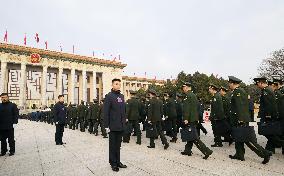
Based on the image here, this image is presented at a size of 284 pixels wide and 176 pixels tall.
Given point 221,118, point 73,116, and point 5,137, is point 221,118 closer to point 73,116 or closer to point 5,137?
point 5,137

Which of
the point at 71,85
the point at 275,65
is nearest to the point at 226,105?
the point at 275,65

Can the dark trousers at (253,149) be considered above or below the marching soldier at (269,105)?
below

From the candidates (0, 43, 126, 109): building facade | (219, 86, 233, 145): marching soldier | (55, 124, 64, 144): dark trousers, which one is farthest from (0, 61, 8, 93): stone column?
(219, 86, 233, 145): marching soldier

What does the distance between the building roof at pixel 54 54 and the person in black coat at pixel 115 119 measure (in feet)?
182

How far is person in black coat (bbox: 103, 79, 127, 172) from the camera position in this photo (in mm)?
6065

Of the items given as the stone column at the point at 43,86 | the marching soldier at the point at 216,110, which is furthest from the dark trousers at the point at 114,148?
the stone column at the point at 43,86

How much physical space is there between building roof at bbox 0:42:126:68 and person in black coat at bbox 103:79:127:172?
55.3 meters

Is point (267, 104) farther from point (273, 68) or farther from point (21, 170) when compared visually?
point (273, 68)

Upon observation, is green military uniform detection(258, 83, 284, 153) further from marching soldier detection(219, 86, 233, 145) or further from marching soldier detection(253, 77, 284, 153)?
marching soldier detection(219, 86, 233, 145)

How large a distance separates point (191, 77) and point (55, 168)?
52.3 meters

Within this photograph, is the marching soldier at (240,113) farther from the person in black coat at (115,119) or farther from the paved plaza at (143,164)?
the person in black coat at (115,119)

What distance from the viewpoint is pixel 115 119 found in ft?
20.3

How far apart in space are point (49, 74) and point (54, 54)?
785 centimetres

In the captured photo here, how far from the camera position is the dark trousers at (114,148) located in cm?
593
